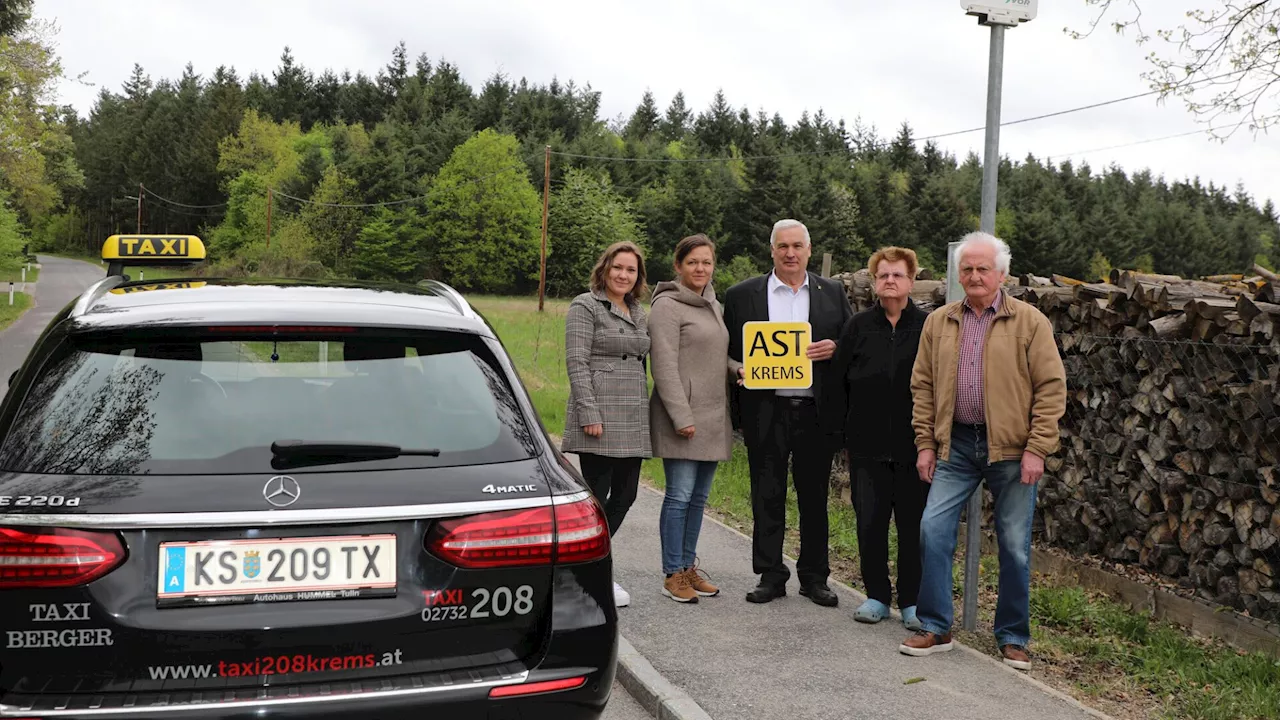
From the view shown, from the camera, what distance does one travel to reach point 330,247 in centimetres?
8419

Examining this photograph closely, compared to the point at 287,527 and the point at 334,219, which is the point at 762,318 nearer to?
the point at 287,527

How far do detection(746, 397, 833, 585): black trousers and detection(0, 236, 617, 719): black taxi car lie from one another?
3.15 meters

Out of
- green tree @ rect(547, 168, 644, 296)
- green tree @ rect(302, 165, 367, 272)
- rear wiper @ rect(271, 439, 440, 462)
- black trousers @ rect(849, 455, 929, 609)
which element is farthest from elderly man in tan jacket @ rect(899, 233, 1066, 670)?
green tree @ rect(302, 165, 367, 272)

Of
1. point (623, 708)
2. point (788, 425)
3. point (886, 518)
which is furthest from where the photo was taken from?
point (788, 425)

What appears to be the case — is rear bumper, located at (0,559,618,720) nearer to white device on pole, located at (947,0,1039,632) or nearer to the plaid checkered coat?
the plaid checkered coat

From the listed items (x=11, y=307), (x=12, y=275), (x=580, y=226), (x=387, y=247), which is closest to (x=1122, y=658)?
(x=11, y=307)

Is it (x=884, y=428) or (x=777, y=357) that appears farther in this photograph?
(x=777, y=357)

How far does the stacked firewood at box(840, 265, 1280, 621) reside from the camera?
5.86 m

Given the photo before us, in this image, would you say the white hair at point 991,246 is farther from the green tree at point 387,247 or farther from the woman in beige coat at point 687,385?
the green tree at point 387,247

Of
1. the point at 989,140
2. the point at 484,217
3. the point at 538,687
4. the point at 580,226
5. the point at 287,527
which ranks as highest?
the point at 484,217

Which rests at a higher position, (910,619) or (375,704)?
(375,704)

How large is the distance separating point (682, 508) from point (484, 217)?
86.5 metres

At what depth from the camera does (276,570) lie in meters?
2.70

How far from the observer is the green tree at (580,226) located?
86.8m
